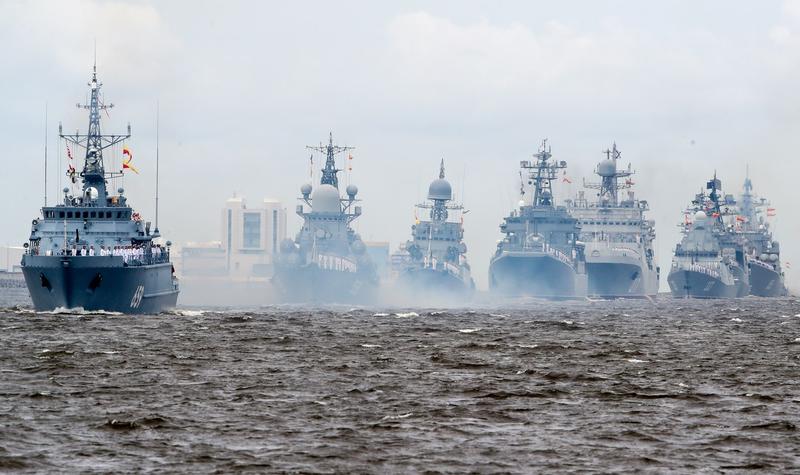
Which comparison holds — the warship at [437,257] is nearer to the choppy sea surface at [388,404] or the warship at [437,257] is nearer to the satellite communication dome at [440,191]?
the satellite communication dome at [440,191]

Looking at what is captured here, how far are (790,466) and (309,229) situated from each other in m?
148

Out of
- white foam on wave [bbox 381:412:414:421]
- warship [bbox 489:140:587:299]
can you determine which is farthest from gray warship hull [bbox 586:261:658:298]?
white foam on wave [bbox 381:412:414:421]

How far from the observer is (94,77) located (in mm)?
92188

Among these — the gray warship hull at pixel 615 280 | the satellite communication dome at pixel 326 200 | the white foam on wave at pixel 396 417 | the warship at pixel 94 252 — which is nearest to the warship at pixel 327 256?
the satellite communication dome at pixel 326 200

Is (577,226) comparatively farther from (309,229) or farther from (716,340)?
(716,340)

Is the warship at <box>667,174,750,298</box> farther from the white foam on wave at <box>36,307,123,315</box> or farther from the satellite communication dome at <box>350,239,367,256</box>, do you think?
the white foam on wave at <box>36,307,123,315</box>

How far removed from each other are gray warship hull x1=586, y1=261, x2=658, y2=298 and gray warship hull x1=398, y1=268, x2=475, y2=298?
72.6 ft

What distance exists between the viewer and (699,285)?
19200 centimetres

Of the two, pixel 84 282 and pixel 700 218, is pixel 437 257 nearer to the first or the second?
pixel 700 218

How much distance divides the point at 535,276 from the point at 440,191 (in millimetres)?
20007

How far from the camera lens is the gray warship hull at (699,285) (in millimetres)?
191125

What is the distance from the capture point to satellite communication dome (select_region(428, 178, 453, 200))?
198 metres

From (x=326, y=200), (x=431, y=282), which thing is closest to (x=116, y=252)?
(x=326, y=200)

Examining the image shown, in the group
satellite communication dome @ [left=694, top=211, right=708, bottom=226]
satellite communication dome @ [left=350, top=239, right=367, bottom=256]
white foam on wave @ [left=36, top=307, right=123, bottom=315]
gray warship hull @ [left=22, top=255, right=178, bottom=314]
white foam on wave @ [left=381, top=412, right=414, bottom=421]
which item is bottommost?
white foam on wave @ [left=381, top=412, right=414, bottom=421]
